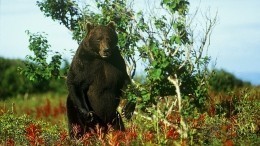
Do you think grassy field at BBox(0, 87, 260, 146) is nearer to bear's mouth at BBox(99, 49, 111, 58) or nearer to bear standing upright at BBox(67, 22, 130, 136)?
bear standing upright at BBox(67, 22, 130, 136)

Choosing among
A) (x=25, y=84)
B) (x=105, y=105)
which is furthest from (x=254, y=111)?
(x=25, y=84)

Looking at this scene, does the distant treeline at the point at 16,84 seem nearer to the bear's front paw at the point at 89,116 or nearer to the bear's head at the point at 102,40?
the bear's head at the point at 102,40

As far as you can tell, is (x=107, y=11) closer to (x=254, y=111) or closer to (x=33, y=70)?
(x=33, y=70)

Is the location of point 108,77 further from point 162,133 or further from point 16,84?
point 16,84

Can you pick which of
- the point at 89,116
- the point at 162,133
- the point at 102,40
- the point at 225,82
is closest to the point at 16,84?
the point at 225,82

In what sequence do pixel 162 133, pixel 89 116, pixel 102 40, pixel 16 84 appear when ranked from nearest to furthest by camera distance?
1. pixel 162 133
2. pixel 89 116
3. pixel 102 40
4. pixel 16 84

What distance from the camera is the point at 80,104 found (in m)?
Answer: 9.31

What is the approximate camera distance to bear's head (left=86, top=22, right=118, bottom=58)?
31.0 ft

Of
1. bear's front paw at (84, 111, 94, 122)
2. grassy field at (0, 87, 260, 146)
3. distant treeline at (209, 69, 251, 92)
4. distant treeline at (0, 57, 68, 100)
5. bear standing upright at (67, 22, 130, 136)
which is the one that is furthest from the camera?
distant treeline at (0, 57, 68, 100)

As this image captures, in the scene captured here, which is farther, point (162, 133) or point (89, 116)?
point (89, 116)

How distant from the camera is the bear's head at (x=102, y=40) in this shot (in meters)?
9.45

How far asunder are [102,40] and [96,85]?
0.75 metres

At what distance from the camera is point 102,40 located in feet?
31.4

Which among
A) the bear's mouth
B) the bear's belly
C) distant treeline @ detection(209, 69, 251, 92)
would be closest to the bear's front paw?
the bear's belly
